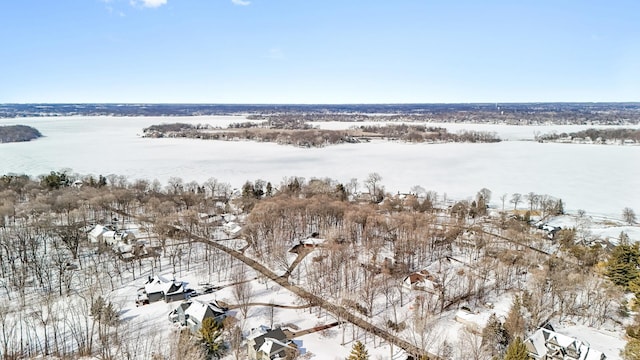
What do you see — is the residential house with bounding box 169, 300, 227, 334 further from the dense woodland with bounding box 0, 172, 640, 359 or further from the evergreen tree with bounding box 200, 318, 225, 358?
the dense woodland with bounding box 0, 172, 640, 359

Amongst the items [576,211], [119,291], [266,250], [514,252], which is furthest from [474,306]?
[576,211]

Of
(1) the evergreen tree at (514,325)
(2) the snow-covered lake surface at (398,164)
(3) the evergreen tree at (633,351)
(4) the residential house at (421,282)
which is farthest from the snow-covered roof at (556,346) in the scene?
(2) the snow-covered lake surface at (398,164)

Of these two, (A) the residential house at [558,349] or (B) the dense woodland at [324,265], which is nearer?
(A) the residential house at [558,349]

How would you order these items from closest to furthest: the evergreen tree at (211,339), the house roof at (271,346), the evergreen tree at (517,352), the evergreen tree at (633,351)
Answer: the evergreen tree at (517,352)
the evergreen tree at (633,351)
the house roof at (271,346)
the evergreen tree at (211,339)

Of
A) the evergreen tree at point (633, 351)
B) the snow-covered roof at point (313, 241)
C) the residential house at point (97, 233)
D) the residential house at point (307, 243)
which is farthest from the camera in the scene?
the residential house at point (97, 233)

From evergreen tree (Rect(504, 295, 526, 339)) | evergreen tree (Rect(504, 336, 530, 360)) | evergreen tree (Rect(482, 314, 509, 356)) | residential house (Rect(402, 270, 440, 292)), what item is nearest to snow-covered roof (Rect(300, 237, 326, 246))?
residential house (Rect(402, 270, 440, 292))

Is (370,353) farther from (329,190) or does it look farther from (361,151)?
(361,151)

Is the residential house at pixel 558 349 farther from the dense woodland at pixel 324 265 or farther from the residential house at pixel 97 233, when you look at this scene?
the residential house at pixel 97 233
